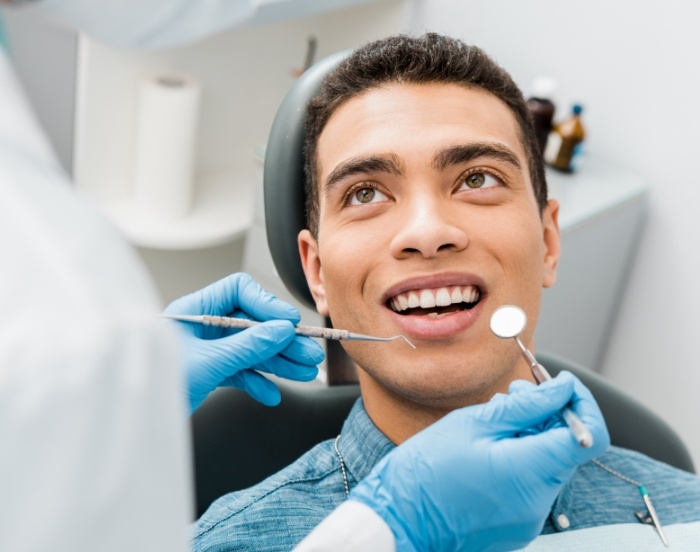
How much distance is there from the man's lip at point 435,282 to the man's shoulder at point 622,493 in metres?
0.34

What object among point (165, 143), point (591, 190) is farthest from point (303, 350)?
point (165, 143)

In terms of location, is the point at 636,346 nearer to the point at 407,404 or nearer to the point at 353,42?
the point at 353,42

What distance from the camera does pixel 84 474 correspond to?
20.6 inches

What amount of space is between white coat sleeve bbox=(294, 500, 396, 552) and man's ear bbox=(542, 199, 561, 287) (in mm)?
644

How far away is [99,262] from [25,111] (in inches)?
5.2

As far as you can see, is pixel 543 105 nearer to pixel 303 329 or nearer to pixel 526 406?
pixel 303 329

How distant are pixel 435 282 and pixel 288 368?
0.27m

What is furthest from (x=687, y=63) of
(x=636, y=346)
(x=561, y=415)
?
(x=561, y=415)

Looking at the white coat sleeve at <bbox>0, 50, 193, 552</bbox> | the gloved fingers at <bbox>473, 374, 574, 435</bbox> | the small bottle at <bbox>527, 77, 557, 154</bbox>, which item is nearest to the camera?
the white coat sleeve at <bbox>0, 50, 193, 552</bbox>

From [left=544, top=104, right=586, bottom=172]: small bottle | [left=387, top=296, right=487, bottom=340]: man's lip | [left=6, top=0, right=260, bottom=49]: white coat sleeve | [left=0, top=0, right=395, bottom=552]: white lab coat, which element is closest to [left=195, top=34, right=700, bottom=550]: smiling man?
[left=387, top=296, right=487, bottom=340]: man's lip

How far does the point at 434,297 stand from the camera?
128cm

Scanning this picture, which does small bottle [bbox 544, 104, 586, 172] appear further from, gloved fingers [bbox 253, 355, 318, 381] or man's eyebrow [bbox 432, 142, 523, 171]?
gloved fingers [bbox 253, 355, 318, 381]

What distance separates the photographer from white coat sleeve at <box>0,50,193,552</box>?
51cm

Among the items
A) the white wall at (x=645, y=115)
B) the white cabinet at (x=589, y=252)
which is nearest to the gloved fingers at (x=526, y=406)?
the white cabinet at (x=589, y=252)
